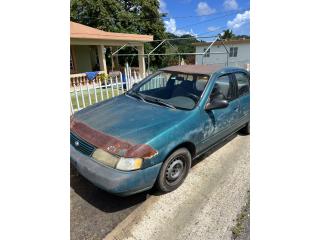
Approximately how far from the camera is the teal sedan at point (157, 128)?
223 centimetres

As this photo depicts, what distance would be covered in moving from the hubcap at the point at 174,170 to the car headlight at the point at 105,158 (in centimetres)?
73

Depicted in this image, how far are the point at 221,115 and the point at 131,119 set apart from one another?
1.43 meters

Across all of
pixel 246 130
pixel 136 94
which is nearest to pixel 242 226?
pixel 136 94

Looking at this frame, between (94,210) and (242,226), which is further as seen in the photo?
(94,210)

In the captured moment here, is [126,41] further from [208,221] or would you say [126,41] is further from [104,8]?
[208,221]

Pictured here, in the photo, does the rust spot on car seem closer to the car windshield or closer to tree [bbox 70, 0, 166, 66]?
the car windshield

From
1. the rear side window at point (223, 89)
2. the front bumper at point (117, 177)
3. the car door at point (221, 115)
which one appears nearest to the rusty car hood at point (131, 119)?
the front bumper at point (117, 177)

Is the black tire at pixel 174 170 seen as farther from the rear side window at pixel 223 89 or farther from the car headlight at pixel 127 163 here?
the rear side window at pixel 223 89

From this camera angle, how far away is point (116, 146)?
227 cm

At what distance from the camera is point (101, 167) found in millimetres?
2252

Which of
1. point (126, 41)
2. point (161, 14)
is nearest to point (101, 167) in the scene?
point (126, 41)

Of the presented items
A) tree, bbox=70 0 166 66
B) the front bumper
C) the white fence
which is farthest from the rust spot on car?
tree, bbox=70 0 166 66

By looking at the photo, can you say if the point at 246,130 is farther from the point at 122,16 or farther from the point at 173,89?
the point at 122,16
